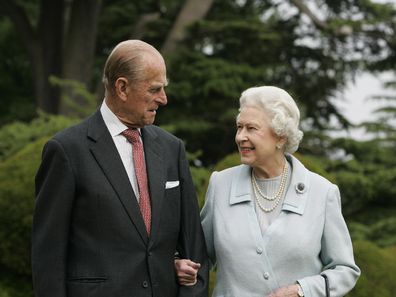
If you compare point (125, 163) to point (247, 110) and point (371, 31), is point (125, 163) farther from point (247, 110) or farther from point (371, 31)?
point (371, 31)

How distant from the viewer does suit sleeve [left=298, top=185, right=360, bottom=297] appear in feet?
11.5

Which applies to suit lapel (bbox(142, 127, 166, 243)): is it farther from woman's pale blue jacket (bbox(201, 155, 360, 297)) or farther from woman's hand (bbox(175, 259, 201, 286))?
woman's pale blue jacket (bbox(201, 155, 360, 297))

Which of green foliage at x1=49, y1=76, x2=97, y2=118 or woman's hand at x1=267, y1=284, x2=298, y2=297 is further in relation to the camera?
green foliage at x1=49, y1=76, x2=97, y2=118

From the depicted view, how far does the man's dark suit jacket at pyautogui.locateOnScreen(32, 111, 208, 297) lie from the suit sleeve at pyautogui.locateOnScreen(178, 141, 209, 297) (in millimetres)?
115

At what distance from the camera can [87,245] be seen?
328cm

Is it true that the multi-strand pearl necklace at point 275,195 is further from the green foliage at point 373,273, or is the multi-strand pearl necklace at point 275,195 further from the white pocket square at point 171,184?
the green foliage at point 373,273

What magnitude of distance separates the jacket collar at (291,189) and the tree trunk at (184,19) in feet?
25.5

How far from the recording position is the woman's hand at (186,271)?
11.4 ft

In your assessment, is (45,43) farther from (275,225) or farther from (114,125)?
(275,225)

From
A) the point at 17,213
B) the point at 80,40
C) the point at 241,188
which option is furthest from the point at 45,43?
the point at 241,188

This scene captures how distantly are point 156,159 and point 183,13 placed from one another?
8.38m

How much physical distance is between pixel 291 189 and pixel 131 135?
2.49 feet

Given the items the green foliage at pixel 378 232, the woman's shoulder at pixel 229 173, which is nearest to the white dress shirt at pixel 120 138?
the woman's shoulder at pixel 229 173

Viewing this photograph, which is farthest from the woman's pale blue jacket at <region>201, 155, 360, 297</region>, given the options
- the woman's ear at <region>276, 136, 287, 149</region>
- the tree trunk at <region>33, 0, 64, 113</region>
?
the tree trunk at <region>33, 0, 64, 113</region>
